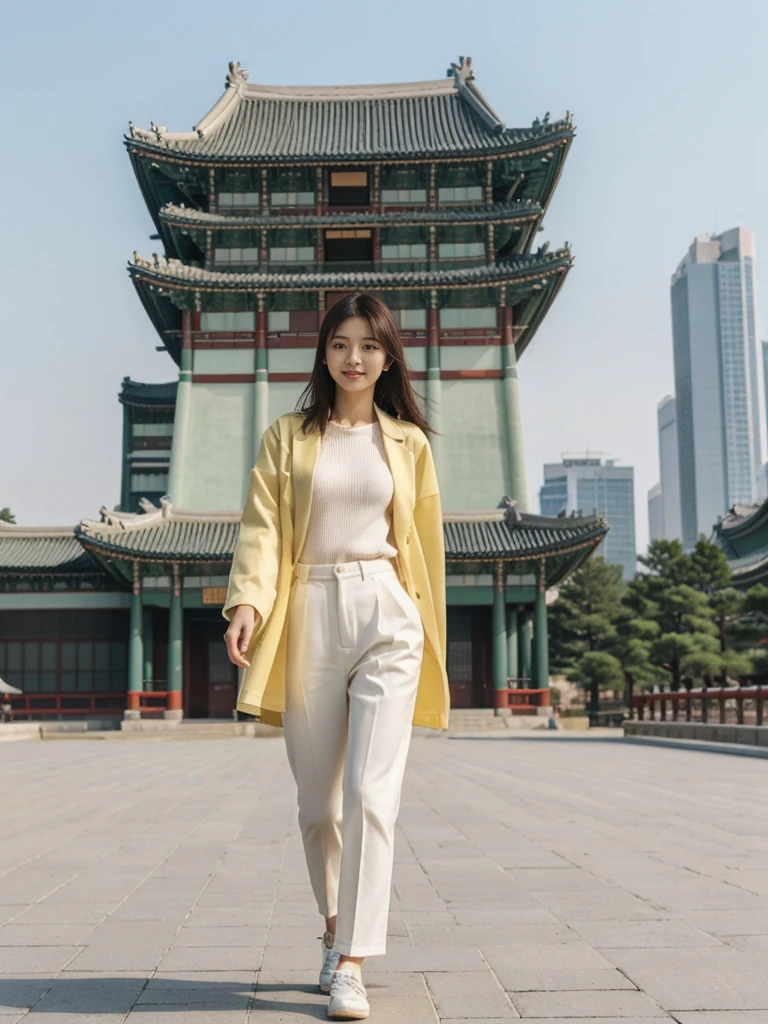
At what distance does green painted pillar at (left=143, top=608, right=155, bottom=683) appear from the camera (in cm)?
2844

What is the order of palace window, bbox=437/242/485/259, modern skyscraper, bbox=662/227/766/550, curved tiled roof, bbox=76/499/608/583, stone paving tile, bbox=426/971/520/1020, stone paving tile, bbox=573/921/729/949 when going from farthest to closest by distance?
modern skyscraper, bbox=662/227/766/550 → palace window, bbox=437/242/485/259 → curved tiled roof, bbox=76/499/608/583 → stone paving tile, bbox=573/921/729/949 → stone paving tile, bbox=426/971/520/1020

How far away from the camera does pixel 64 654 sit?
96.4 ft

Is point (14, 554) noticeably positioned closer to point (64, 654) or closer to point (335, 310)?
point (64, 654)

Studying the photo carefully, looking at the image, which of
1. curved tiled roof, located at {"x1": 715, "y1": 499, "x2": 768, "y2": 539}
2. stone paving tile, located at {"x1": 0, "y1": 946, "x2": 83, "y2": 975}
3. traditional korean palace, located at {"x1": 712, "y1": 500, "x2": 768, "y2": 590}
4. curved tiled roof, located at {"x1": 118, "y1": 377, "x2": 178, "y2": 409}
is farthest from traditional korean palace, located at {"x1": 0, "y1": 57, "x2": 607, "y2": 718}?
stone paving tile, located at {"x1": 0, "y1": 946, "x2": 83, "y2": 975}

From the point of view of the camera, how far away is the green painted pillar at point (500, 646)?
90.8ft

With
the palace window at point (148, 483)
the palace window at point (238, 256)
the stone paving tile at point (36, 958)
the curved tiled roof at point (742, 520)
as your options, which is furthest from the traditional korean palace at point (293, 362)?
the stone paving tile at point (36, 958)

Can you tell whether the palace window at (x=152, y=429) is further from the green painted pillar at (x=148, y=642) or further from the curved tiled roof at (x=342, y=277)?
the green painted pillar at (x=148, y=642)

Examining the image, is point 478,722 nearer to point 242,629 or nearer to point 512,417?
point 512,417

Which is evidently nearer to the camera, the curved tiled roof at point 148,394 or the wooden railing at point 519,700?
the wooden railing at point 519,700

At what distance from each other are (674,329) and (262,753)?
162593mm

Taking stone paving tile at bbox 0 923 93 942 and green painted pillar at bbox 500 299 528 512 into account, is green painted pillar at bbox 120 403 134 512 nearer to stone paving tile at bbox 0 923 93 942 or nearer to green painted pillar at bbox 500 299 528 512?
green painted pillar at bbox 500 299 528 512

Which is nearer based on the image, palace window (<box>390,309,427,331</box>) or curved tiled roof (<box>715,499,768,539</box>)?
palace window (<box>390,309,427,331</box>)

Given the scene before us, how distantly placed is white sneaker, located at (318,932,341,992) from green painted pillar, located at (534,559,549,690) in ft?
81.4

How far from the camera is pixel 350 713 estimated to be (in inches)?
129
